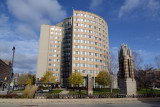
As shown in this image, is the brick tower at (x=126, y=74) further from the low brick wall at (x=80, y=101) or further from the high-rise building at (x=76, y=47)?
the high-rise building at (x=76, y=47)

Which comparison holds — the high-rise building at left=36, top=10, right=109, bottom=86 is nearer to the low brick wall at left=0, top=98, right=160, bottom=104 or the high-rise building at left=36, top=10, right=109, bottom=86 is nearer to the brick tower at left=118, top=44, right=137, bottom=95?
the brick tower at left=118, top=44, right=137, bottom=95

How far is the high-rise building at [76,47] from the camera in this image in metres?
56.3

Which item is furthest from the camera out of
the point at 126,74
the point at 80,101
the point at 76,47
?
the point at 76,47

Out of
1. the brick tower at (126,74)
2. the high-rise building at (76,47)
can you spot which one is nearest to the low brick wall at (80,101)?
the brick tower at (126,74)

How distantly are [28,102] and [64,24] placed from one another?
227 ft

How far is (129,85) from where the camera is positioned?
18344mm

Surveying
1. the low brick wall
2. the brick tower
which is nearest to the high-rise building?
the brick tower

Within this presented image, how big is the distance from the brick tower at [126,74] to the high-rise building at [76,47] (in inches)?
1014

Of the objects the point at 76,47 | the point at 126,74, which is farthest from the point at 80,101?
the point at 76,47

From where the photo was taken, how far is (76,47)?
186 feet

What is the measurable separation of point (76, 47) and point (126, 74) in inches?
1546

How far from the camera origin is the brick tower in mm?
18250

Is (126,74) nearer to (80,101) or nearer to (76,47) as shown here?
(80,101)

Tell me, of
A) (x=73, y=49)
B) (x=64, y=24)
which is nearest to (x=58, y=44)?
(x=64, y=24)
